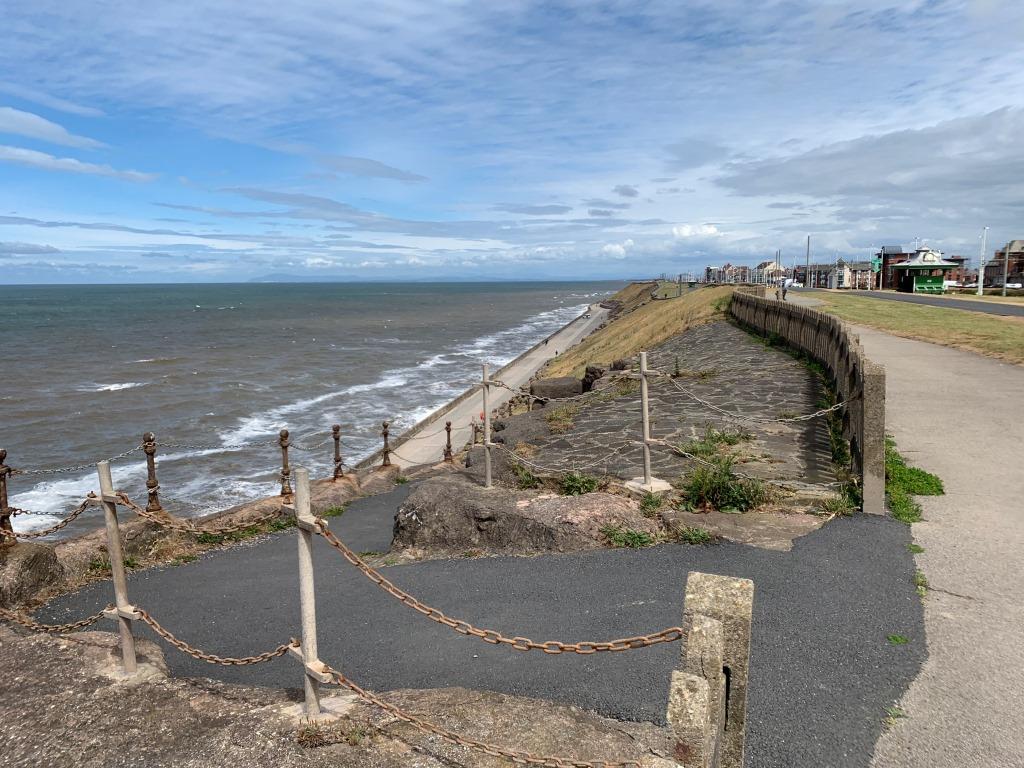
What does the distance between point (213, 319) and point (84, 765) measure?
107 metres

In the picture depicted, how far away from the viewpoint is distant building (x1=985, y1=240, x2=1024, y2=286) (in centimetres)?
8500

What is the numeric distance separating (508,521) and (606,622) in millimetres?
2073

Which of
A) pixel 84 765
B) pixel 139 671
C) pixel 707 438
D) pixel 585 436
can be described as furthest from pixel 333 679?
pixel 585 436

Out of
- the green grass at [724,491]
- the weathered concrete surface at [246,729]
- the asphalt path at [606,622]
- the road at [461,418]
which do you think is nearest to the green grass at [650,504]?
the green grass at [724,491]

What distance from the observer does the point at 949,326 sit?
899 inches

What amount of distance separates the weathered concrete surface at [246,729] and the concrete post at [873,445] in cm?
424

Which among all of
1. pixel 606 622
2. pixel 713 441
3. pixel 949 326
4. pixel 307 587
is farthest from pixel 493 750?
pixel 949 326

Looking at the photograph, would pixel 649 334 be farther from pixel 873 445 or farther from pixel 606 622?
pixel 606 622

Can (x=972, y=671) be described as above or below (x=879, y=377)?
below

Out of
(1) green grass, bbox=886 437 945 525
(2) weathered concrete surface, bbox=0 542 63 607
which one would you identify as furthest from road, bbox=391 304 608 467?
(1) green grass, bbox=886 437 945 525

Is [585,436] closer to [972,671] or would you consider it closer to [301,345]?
[972,671]

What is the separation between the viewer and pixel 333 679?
3695mm

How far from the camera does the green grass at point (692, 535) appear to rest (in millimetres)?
6383

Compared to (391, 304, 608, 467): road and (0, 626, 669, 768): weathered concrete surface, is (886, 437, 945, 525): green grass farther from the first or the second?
(391, 304, 608, 467): road
